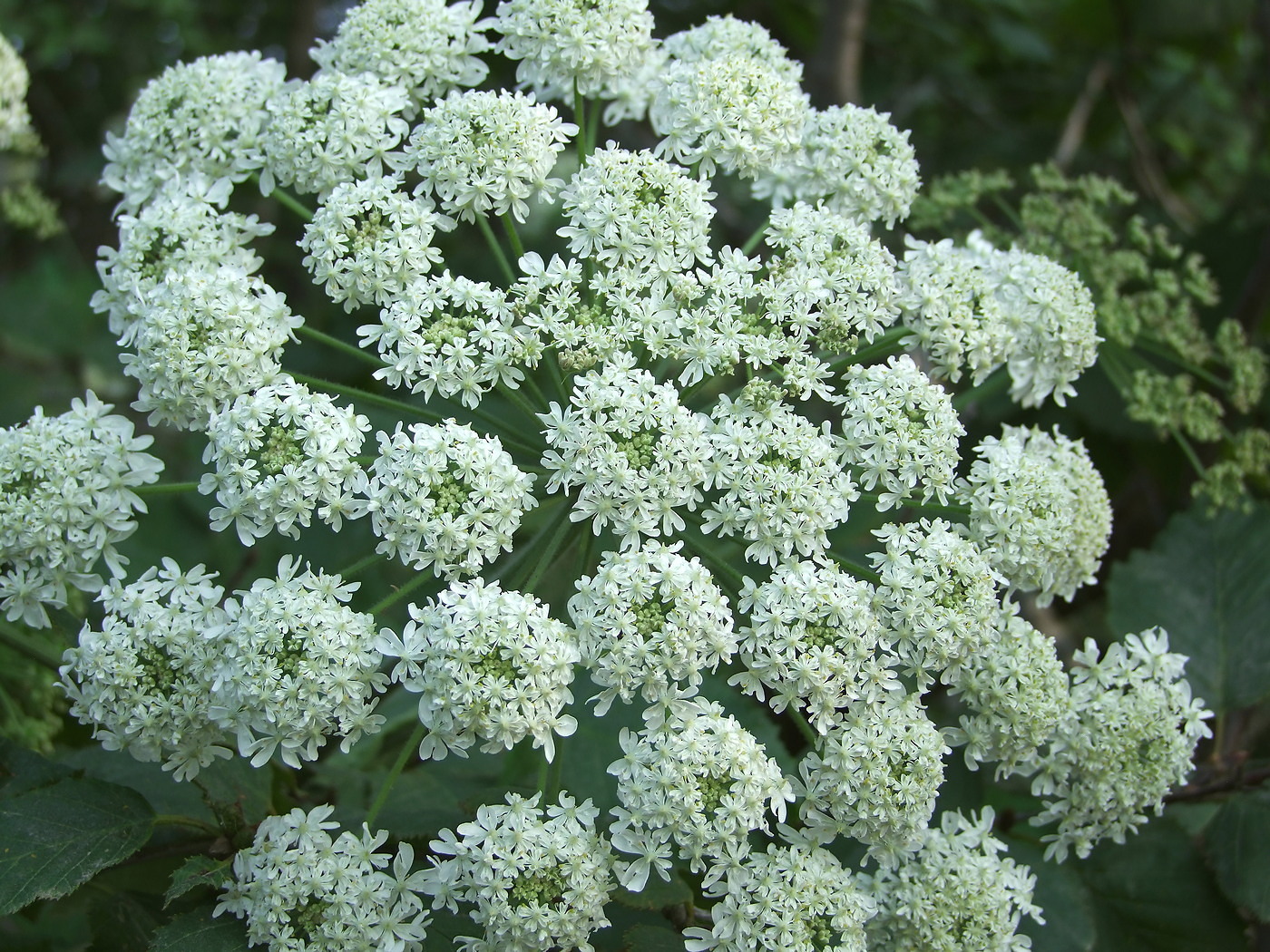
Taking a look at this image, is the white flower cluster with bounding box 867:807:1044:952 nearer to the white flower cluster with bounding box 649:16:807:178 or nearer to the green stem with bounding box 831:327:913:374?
the green stem with bounding box 831:327:913:374

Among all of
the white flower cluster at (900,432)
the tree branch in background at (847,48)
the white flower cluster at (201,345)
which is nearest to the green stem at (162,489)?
the white flower cluster at (201,345)

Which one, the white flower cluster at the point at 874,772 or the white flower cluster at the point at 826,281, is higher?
the white flower cluster at the point at 826,281

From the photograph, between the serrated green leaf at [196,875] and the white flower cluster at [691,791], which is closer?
the serrated green leaf at [196,875]

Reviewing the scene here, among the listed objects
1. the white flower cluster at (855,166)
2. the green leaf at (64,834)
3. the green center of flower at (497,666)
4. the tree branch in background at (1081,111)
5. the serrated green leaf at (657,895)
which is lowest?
the green leaf at (64,834)

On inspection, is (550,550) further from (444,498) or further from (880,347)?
(880,347)

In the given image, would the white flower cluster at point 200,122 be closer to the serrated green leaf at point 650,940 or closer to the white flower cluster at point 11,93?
the white flower cluster at point 11,93

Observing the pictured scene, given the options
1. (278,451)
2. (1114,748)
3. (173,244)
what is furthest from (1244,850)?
(173,244)

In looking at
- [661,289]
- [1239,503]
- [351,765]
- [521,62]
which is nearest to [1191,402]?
[1239,503]
